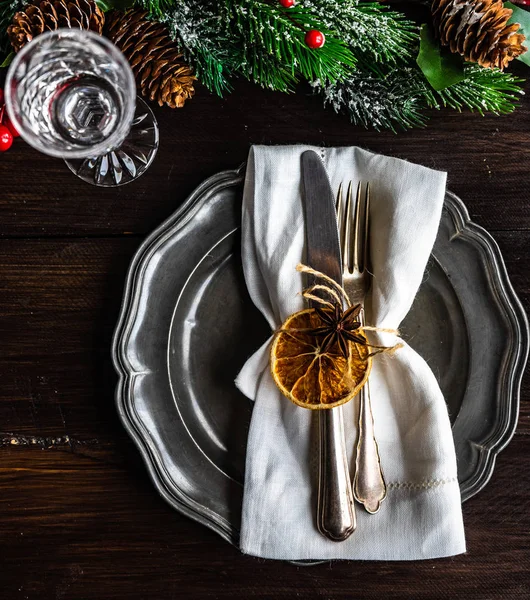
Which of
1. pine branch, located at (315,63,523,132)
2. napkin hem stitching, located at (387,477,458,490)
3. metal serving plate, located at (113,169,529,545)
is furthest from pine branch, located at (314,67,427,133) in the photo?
napkin hem stitching, located at (387,477,458,490)

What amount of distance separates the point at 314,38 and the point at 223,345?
0.98 ft

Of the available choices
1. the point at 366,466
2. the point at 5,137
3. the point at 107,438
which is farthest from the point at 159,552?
the point at 5,137

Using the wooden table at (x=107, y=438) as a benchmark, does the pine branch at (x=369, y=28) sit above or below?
above

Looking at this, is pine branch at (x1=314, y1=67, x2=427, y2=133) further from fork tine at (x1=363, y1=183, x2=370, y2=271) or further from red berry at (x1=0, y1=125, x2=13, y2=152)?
red berry at (x1=0, y1=125, x2=13, y2=152)

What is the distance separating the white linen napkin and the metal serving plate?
2 centimetres

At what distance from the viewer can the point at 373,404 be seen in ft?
2.06

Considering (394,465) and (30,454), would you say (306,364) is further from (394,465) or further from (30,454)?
(30,454)

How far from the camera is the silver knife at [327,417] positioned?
1.98ft

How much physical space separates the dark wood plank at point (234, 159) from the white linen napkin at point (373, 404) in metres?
0.04

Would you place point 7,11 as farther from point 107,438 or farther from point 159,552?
point 159,552

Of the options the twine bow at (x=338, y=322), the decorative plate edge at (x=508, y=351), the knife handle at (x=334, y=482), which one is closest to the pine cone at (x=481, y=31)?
the decorative plate edge at (x=508, y=351)

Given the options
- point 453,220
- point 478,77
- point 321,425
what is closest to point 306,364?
point 321,425

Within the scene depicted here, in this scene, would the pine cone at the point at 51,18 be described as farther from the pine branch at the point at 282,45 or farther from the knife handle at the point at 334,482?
the knife handle at the point at 334,482

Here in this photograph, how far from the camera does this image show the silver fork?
2.02 ft
